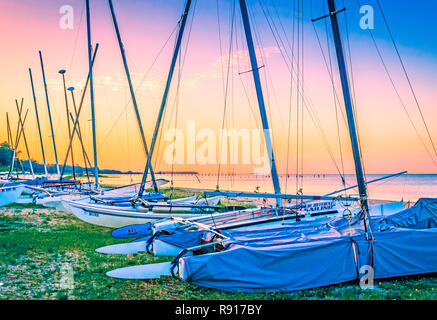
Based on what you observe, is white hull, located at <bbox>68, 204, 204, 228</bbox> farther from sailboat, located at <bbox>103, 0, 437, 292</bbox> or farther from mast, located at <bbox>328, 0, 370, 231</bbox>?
mast, located at <bbox>328, 0, 370, 231</bbox>

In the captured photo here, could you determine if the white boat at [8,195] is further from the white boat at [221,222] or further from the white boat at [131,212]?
the white boat at [221,222]

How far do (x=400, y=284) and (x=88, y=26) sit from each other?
26.0 metres

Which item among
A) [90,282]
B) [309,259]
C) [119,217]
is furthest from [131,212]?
[309,259]

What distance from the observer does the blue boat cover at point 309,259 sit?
7625 millimetres

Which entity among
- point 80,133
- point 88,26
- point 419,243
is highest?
point 88,26

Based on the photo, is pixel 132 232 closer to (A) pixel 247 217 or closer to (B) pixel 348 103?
(A) pixel 247 217

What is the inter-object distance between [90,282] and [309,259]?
5470 mm

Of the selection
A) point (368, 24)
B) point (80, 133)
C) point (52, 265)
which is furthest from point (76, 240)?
point (80, 133)

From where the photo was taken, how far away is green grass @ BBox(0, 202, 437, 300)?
24.2 ft

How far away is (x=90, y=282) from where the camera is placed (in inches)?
324

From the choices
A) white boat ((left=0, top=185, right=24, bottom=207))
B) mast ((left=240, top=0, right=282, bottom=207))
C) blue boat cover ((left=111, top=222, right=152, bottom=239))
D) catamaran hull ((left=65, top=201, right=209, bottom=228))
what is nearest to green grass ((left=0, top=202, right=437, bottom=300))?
blue boat cover ((left=111, top=222, right=152, bottom=239))

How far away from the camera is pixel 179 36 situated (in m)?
18.1

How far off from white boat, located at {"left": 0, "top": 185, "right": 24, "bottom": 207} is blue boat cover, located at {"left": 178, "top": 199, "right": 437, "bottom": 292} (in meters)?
21.0

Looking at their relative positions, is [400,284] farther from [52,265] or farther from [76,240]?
[76,240]
